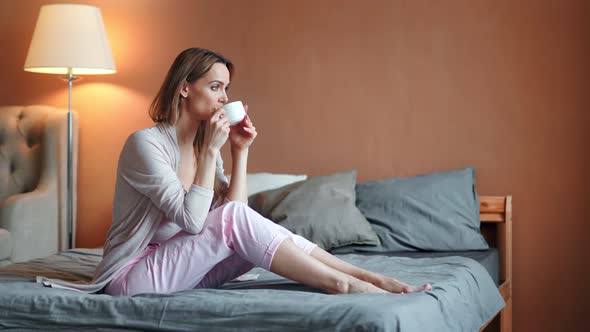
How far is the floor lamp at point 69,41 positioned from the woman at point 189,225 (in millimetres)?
1426

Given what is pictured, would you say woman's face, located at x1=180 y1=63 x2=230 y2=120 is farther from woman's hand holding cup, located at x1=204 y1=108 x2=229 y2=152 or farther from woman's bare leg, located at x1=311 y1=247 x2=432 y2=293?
woman's bare leg, located at x1=311 y1=247 x2=432 y2=293

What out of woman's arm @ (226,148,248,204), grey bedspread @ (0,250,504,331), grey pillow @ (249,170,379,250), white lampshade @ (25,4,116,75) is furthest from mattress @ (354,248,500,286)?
white lampshade @ (25,4,116,75)

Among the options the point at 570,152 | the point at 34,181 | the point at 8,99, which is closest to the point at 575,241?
the point at 570,152

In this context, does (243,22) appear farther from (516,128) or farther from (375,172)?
(516,128)

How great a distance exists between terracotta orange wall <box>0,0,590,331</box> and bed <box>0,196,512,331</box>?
911 mm

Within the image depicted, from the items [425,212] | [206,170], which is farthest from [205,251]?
[425,212]

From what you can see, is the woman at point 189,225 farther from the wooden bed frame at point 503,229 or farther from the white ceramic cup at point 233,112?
the wooden bed frame at point 503,229

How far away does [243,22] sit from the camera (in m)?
3.69

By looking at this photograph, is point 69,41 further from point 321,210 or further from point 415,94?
point 415,94

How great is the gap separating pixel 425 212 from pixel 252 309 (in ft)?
4.58

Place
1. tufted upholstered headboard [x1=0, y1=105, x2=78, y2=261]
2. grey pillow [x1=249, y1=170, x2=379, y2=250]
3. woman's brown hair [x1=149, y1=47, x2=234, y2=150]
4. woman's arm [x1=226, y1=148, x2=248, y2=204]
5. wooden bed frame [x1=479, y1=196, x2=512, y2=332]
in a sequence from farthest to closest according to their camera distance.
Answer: tufted upholstered headboard [x1=0, y1=105, x2=78, y2=261] < wooden bed frame [x1=479, y1=196, x2=512, y2=332] < grey pillow [x1=249, y1=170, x2=379, y2=250] < woman's arm [x1=226, y1=148, x2=248, y2=204] < woman's brown hair [x1=149, y1=47, x2=234, y2=150]

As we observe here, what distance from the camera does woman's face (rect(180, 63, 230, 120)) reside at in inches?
91.0

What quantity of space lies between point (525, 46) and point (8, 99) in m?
2.63

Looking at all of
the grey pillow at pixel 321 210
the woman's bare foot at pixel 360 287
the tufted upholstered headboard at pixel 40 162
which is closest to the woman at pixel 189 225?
the woman's bare foot at pixel 360 287
